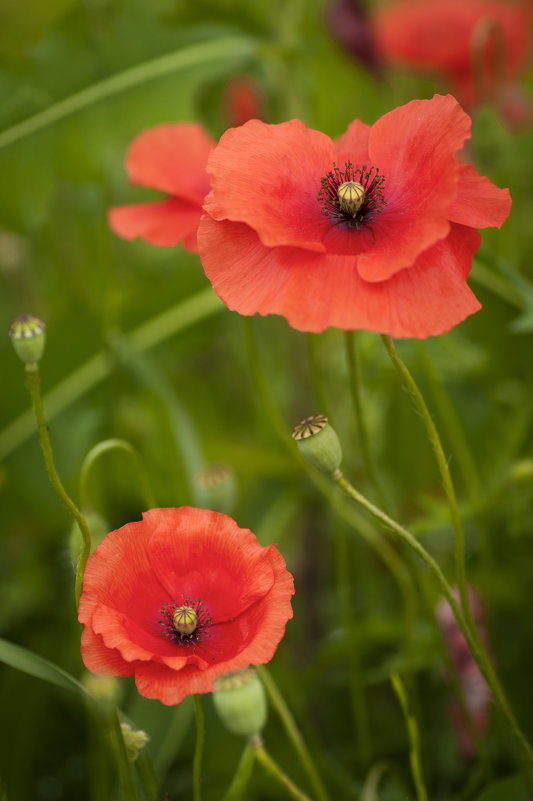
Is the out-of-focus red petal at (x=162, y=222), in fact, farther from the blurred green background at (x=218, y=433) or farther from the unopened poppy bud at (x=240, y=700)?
the unopened poppy bud at (x=240, y=700)

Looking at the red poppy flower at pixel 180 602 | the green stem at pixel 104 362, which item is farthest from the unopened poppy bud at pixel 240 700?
the green stem at pixel 104 362

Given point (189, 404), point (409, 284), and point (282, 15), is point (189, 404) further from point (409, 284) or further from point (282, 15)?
point (409, 284)

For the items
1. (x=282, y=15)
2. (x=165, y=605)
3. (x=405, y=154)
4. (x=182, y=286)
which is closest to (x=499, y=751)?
(x=165, y=605)

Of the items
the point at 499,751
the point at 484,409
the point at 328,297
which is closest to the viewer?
the point at 328,297

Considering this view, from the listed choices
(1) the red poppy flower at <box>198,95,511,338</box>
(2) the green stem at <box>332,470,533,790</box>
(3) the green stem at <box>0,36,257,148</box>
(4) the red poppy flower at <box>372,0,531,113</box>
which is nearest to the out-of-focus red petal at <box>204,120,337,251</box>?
(1) the red poppy flower at <box>198,95,511,338</box>

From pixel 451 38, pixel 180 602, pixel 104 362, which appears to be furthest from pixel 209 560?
pixel 451 38

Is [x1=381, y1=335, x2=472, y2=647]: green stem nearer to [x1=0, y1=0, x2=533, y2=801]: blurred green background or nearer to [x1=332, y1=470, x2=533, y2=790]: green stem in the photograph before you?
[x1=332, y1=470, x2=533, y2=790]: green stem

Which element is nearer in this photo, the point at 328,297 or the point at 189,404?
the point at 328,297
